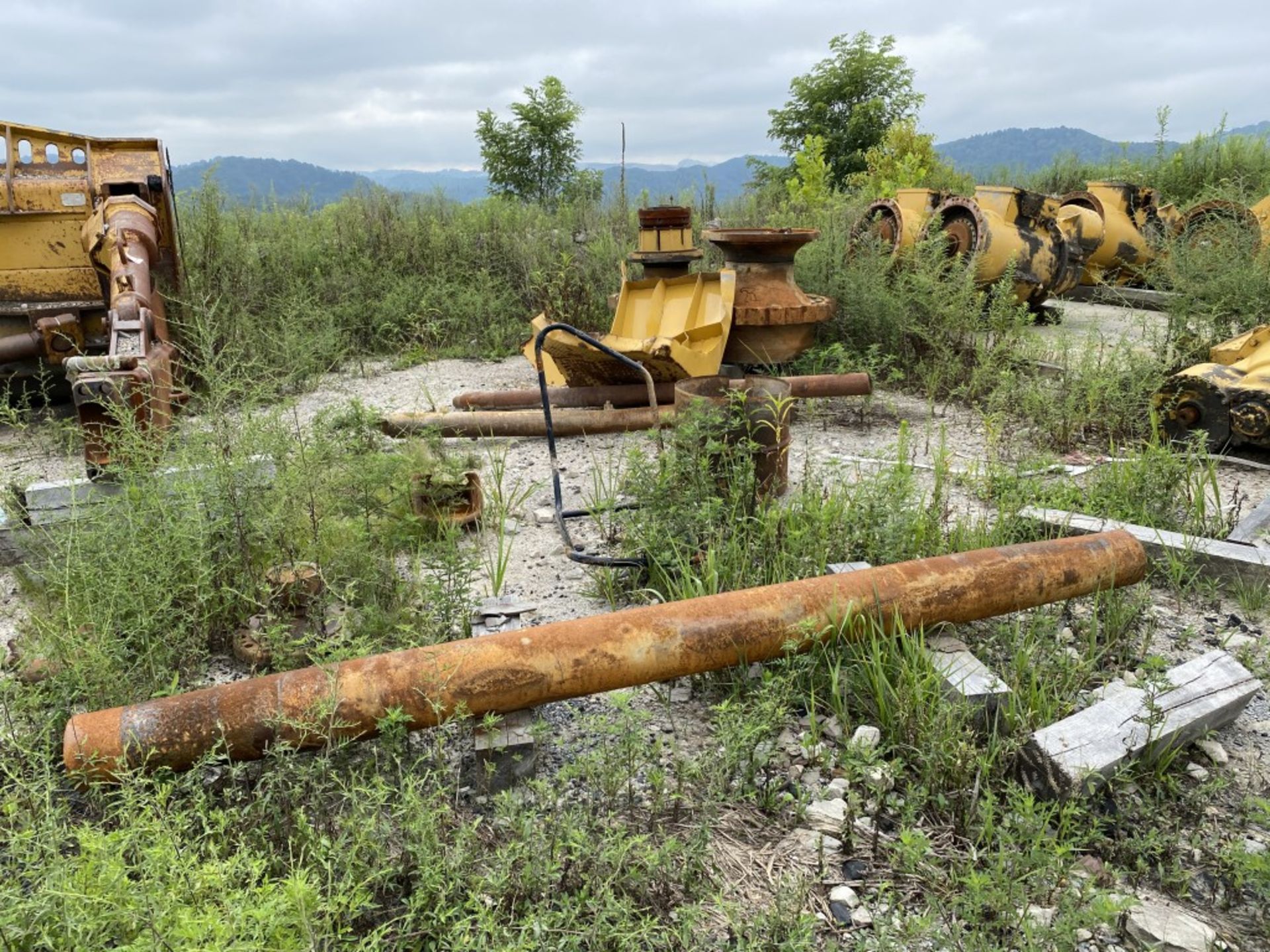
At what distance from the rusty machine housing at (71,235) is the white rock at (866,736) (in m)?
4.05

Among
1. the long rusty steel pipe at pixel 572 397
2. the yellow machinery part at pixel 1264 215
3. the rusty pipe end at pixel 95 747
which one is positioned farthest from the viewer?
the yellow machinery part at pixel 1264 215

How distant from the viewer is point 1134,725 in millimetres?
2230

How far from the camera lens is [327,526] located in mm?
3100

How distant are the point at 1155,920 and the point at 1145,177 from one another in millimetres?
13003

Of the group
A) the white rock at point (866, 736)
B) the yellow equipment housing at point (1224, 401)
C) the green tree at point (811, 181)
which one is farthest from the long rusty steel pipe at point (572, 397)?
the green tree at point (811, 181)

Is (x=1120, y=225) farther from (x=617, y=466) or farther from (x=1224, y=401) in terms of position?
(x=617, y=466)

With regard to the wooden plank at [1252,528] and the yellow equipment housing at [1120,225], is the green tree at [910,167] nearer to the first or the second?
the yellow equipment housing at [1120,225]

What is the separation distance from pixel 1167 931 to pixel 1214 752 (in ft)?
2.68

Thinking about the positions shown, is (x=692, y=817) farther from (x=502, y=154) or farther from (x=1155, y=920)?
(x=502, y=154)

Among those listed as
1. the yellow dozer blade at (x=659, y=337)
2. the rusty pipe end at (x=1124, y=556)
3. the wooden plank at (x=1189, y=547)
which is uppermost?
the yellow dozer blade at (x=659, y=337)

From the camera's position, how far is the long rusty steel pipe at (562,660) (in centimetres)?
189

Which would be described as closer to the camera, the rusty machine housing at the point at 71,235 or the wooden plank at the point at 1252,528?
the wooden plank at the point at 1252,528

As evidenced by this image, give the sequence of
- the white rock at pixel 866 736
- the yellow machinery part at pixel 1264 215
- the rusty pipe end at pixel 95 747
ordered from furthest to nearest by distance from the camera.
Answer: the yellow machinery part at pixel 1264 215 → the white rock at pixel 866 736 → the rusty pipe end at pixel 95 747

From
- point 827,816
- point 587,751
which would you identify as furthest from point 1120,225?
point 587,751
